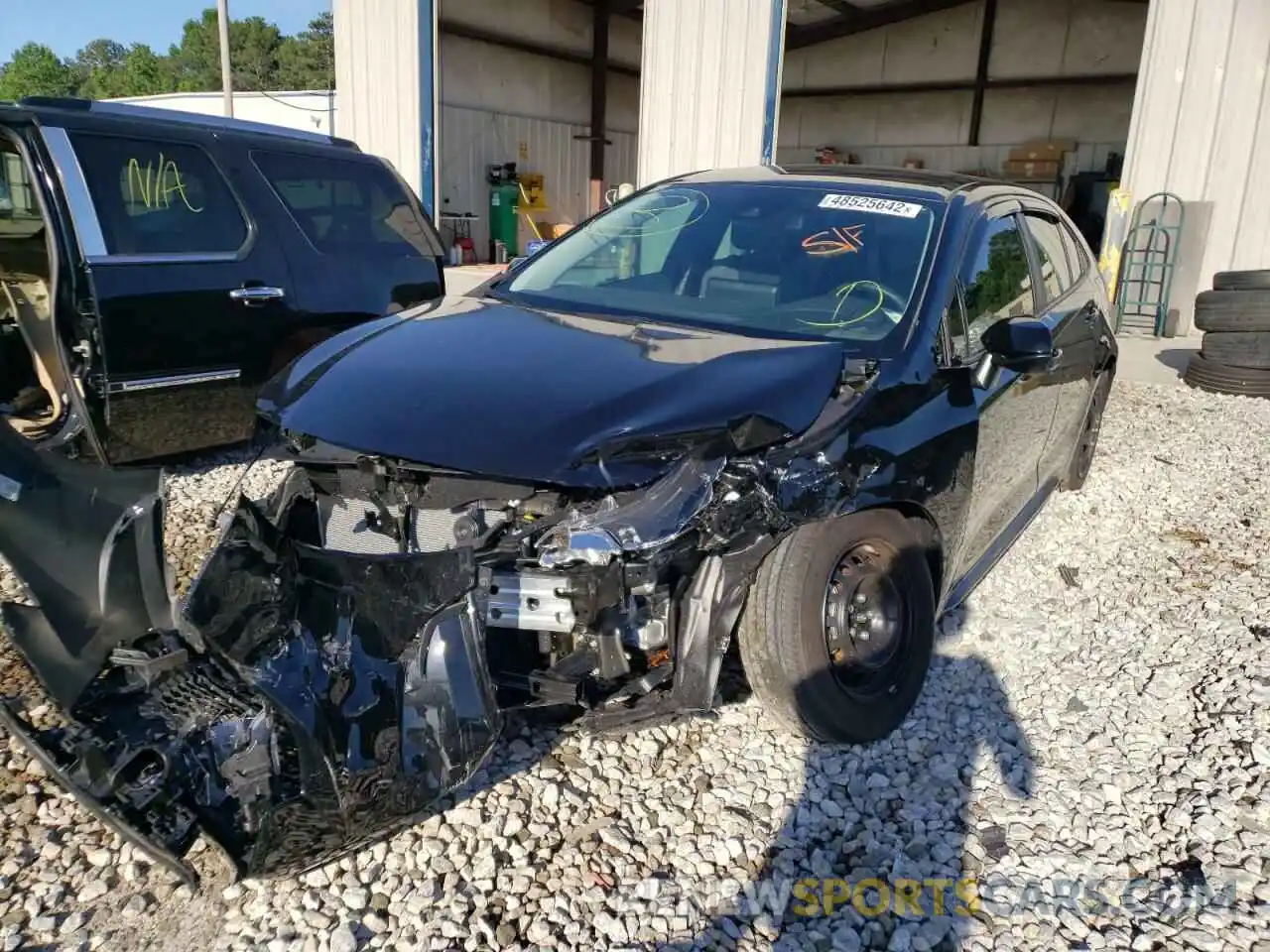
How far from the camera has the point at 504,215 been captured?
17.9 m

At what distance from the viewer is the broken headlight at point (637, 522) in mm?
2207

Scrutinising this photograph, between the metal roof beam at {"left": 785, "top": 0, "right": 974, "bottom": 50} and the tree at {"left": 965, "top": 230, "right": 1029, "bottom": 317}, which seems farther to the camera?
the metal roof beam at {"left": 785, "top": 0, "right": 974, "bottom": 50}

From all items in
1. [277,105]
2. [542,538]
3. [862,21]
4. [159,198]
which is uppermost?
[862,21]

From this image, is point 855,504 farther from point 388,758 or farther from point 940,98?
point 940,98

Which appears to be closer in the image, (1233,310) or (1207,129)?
(1233,310)

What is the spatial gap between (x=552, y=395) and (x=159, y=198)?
317 centimetres

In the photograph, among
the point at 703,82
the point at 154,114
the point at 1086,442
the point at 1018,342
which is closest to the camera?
the point at 1018,342

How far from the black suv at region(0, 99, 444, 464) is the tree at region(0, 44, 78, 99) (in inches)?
3439

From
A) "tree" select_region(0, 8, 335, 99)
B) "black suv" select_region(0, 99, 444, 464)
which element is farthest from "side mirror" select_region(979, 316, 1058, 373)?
"tree" select_region(0, 8, 335, 99)

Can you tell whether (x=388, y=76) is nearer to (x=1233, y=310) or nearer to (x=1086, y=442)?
(x=1233, y=310)

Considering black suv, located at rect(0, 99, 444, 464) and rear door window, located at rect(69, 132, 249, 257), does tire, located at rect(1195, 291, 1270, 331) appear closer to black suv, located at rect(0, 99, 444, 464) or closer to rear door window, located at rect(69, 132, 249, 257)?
black suv, located at rect(0, 99, 444, 464)

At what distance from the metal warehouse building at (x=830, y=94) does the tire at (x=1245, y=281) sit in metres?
2.41

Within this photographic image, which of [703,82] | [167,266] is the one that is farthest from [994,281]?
[703,82]

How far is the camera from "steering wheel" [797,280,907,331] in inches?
119
